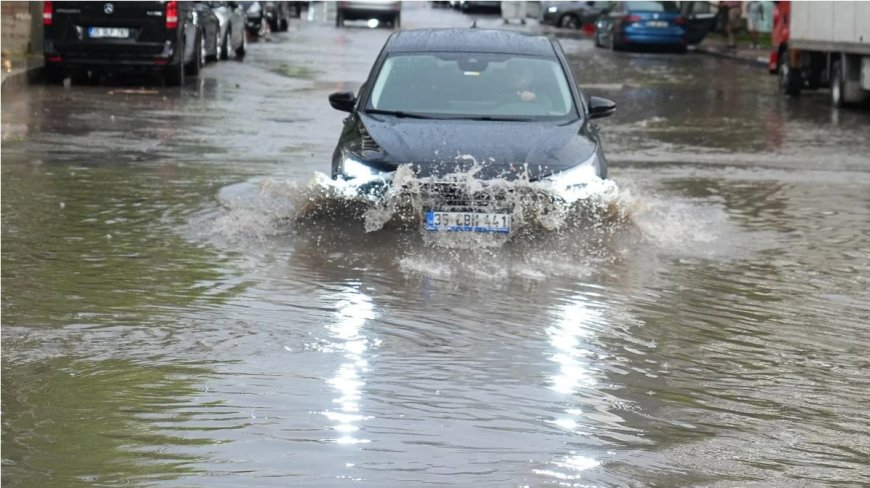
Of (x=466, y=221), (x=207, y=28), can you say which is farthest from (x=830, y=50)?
(x=466, y=221)

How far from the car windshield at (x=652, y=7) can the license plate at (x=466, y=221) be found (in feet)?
112

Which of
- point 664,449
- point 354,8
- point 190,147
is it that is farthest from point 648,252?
point 354,8

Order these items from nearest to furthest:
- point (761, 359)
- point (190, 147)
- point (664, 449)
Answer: point (664, 449) < point (761, 359) < point (190, 147)

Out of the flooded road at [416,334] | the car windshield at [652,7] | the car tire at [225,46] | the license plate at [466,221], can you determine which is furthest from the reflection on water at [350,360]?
the car windshield at [652,7]

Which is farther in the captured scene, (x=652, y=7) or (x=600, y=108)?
(x=652, y=7)

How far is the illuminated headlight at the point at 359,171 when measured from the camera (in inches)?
439

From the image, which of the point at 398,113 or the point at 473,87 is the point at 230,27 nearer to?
the point at 473,87

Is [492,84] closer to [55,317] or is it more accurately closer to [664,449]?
[55,317]

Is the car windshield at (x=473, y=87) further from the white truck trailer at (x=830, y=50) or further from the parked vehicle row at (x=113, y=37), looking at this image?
the parked vehicle row at (x=113, y=37)

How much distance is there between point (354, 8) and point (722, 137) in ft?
119

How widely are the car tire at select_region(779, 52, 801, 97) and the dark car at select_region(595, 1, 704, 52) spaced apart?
14.9m

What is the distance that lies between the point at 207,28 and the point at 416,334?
23206 millimetres

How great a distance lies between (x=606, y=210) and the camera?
38.4 feet

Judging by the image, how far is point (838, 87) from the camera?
2616 centimetres
